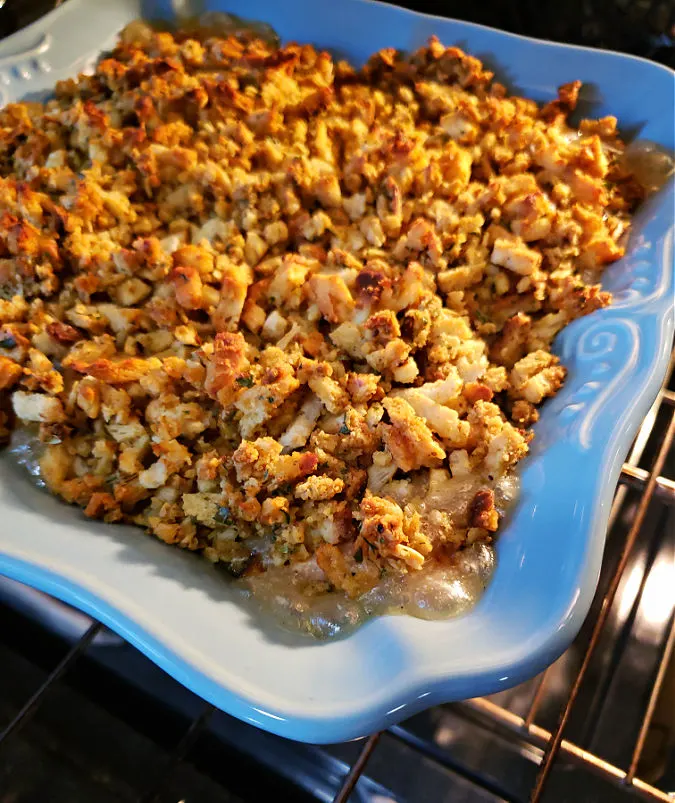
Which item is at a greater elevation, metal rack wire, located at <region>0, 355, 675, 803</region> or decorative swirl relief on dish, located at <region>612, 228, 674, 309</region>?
decorative swirl relief on dish, located at <region>612, 228, 674, 309</region>

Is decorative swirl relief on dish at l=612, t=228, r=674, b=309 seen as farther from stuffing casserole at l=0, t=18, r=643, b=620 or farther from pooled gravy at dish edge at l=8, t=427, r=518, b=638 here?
pooled gravy at dish edge at l=8, t=427, r=518, b=638

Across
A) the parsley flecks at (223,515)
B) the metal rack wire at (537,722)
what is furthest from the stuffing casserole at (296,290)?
the metal rack wire at (537,722)

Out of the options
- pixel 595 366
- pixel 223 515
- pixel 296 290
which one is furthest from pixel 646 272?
pixel 223 515

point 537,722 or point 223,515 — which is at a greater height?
point 223,515

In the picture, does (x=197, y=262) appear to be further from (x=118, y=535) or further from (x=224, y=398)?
(x=118, y=535)

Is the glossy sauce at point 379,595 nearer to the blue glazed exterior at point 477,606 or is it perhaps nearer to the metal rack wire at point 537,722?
the blue glazed exterior at point 477,606

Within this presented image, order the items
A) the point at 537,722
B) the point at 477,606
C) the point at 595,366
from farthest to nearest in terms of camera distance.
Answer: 1. the point at 537,722
2. the point at 595,366
3. the point at 477,606

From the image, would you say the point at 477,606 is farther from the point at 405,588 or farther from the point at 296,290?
the point at 296,290

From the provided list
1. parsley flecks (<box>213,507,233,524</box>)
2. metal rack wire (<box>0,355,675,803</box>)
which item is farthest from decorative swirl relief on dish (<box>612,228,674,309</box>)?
parsley flecks (<box>213,507,233,524</box>)
